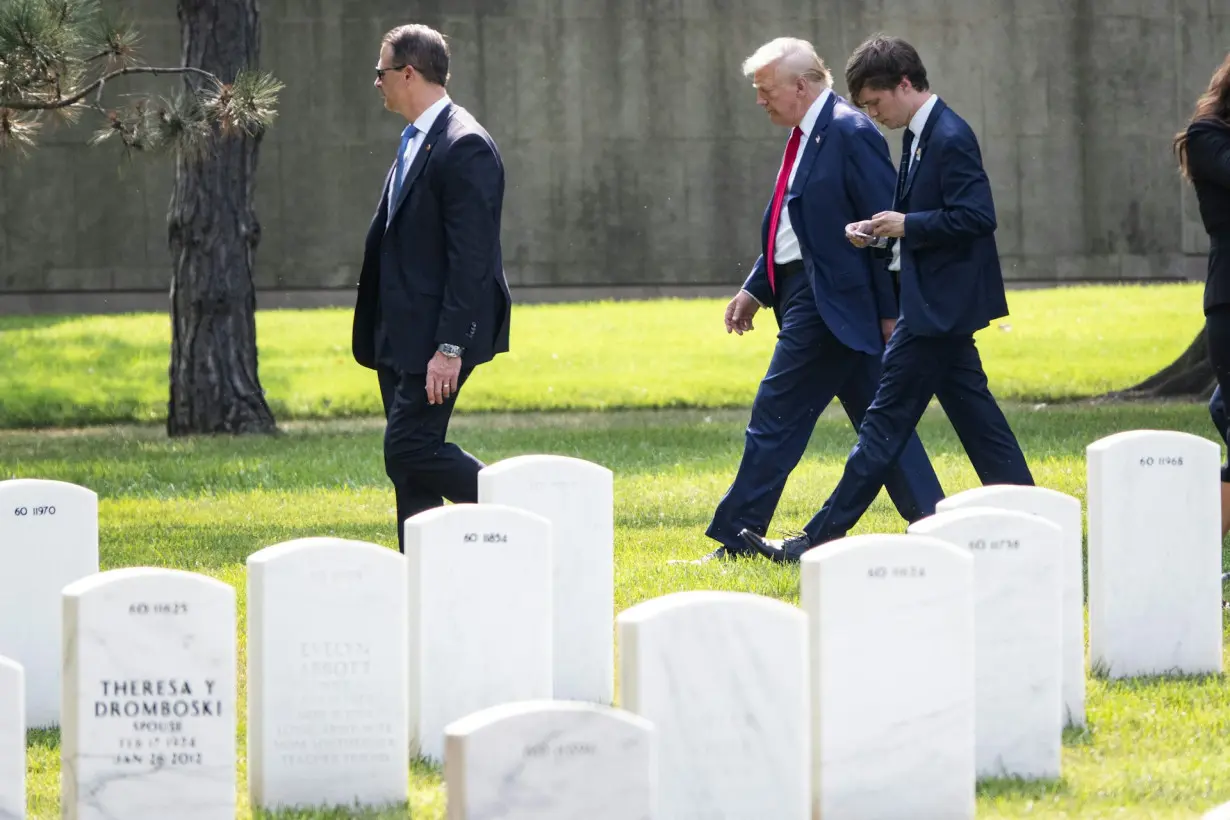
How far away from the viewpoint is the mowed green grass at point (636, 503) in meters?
4.46

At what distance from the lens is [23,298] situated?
2447 cm

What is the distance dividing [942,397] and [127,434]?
978 centimetres

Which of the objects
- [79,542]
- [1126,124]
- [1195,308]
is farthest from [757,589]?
[1126,124]

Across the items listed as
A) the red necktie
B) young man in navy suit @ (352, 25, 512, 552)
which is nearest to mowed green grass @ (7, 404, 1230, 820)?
young man in navy suit @ (352, 25, 512, 552)

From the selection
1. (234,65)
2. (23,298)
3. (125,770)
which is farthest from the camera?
(23,298)

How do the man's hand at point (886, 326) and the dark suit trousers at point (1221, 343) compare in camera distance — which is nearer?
the dark suit trousers at point (1221, 343)

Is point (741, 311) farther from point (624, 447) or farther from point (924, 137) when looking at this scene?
point (624, 447)

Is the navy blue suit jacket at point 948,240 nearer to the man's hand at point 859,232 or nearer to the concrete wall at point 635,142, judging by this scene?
the man's hand at point 859,232

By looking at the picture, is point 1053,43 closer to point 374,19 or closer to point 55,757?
point 374,19

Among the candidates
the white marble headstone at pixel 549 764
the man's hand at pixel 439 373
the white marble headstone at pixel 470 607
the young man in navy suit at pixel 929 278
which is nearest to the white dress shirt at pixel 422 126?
the man's hand at pixel 439 373

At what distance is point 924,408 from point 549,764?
12.3ft

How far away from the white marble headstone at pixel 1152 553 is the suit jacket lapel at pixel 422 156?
2.47 metres

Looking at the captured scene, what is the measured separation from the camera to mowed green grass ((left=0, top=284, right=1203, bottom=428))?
17.0 m

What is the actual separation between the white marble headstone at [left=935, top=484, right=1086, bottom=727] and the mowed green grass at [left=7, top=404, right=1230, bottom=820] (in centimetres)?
12
